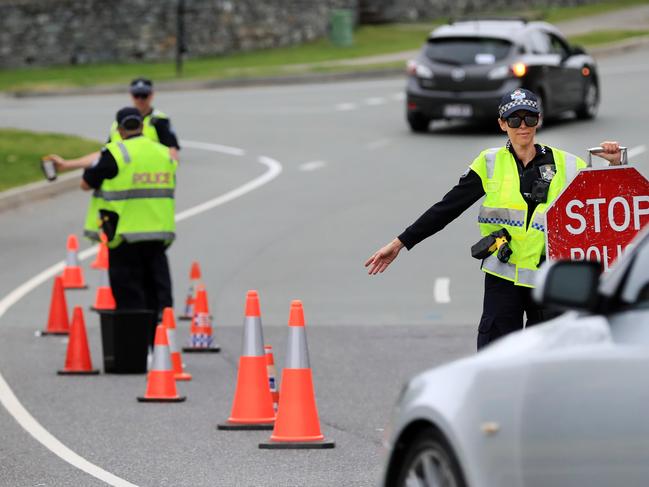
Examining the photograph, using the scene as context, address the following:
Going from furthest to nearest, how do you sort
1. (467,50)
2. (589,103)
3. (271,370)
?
(589,103), (467,50), (271,370)

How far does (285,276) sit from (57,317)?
10.4ft

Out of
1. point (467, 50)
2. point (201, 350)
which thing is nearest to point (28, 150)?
point (467, 50)

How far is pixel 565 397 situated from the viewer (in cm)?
552

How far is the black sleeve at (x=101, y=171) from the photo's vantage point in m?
13.5

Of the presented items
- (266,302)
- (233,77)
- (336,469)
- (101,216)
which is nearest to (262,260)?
(266,302)

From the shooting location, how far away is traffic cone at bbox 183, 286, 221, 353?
46.0 feet

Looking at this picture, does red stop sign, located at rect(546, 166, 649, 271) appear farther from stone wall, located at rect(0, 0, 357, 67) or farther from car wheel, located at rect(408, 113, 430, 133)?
stone wall, located at rect(0, 0, 357, 67)

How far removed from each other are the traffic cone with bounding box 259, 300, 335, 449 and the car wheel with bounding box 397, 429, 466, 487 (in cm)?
360

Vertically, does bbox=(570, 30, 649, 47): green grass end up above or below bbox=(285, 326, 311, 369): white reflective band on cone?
below

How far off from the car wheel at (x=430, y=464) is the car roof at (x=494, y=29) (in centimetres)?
2268

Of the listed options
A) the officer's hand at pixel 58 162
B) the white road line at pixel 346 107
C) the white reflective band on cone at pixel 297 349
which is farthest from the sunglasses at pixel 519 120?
the white road line at pixel 346 107

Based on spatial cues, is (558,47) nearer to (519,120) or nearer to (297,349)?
(297,349)

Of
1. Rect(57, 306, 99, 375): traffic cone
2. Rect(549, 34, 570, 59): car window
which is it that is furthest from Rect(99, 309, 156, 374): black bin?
Rect(549, 34, 570, 59): car window

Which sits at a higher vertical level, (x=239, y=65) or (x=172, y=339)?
(x=172, y=339)
